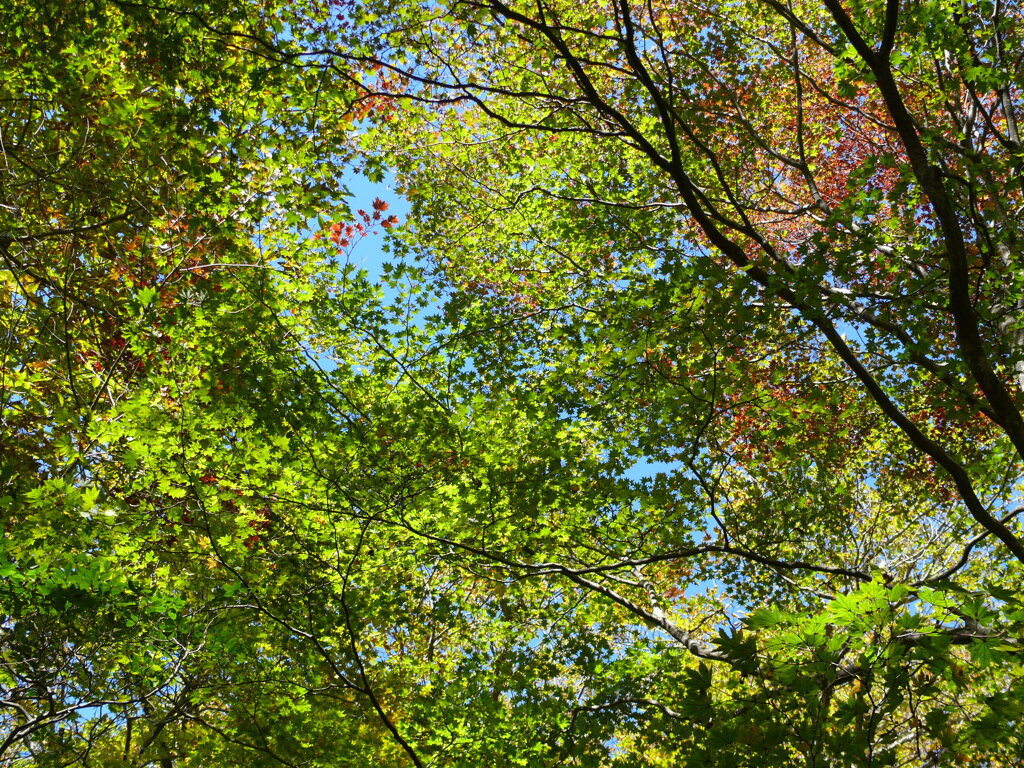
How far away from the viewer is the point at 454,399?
7.89 meters

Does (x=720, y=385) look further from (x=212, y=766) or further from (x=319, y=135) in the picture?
(x=212, y=766)

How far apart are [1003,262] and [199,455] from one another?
884 centimetres

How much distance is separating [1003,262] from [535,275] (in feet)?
Answer: 19.9

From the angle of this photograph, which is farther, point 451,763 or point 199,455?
point 451,763

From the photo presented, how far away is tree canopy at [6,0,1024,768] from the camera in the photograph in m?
5.11

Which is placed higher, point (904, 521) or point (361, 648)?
point (904, 521)

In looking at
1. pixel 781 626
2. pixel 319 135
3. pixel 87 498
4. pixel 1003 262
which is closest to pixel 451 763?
pixel 87 498

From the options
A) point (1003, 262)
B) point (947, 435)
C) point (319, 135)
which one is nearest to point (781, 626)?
point (319, 135)

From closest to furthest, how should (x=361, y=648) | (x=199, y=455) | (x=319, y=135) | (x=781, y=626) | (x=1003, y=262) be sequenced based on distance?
(x=781, y=626), (x=199, y=455), (x=319, y=135), (x=1003, y=262), (x=361, y=648)

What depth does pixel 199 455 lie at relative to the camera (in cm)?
604

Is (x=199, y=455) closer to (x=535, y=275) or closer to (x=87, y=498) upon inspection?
(x=87, y=498)

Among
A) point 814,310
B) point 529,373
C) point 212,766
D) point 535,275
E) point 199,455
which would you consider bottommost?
point 212,766

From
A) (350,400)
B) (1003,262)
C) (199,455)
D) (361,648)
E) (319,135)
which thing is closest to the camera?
(199,455)

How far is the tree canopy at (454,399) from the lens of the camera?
511cm
